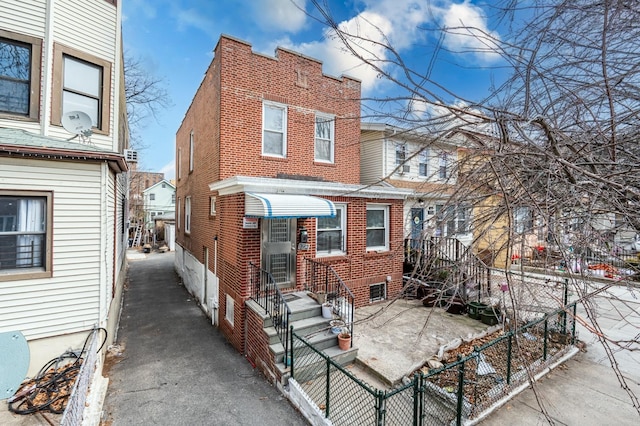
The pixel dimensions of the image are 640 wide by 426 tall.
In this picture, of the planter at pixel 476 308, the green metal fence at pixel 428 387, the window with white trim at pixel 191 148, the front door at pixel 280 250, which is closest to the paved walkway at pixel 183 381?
the green metal fence at pixel 428 387

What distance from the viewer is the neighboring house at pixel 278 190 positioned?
768 centimetres

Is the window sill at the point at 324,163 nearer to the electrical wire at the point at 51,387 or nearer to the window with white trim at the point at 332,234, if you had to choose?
the window with white trim at the point at 332,234

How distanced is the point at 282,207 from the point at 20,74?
610 centimetres

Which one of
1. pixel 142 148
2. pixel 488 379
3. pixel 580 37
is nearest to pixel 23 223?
pixel 580 37

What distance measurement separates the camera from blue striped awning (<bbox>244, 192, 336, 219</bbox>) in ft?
21.9

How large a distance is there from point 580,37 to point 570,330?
7.70 metres

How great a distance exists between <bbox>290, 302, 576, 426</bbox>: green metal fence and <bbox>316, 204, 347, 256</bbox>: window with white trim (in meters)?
3.43

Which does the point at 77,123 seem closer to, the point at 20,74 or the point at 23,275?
the point at 20,74

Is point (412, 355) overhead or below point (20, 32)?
below

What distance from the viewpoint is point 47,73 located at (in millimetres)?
6352

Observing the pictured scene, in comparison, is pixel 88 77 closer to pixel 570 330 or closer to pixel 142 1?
pixel 142 1

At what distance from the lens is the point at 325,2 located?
2.17m

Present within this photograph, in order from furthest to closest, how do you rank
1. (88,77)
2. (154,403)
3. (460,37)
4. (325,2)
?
(88,77) < (154,403) < (460,37) < (325,2)

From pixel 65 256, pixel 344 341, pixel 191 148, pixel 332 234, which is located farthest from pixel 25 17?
pixel 344 341
